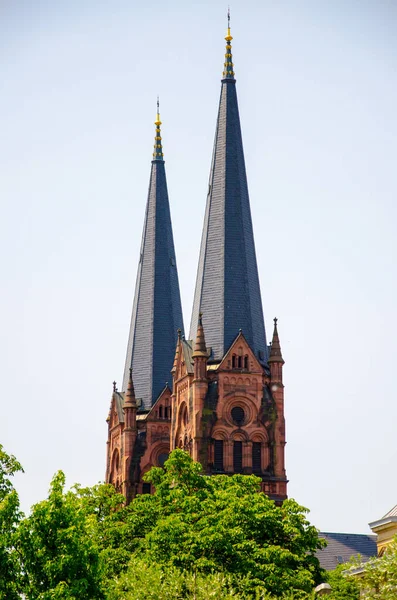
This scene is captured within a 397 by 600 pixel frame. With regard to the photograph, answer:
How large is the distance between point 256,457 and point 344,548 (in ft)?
40.7

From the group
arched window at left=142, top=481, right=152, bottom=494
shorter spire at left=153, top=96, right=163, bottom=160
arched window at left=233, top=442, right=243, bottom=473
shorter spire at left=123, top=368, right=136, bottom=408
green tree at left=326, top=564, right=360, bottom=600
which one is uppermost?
shorter spire at left=153, top=96, right=163, bottom=160

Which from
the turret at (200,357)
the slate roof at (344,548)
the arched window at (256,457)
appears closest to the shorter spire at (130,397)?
the turret at (200,357)

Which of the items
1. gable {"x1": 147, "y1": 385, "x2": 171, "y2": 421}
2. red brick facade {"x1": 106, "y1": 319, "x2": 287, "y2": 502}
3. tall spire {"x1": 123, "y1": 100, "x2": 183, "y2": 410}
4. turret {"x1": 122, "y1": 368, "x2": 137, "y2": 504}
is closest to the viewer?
red brick facade {"x1": 106, "y1": 319, "x2": 287, "y2": 502}

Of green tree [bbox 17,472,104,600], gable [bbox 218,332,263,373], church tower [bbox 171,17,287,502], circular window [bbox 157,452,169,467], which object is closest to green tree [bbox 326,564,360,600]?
green tree [bbox 17,472,104,600]

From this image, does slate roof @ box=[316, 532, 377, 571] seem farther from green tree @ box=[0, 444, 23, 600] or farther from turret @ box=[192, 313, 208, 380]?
green tree @ box=[0, 444, 23, 600]

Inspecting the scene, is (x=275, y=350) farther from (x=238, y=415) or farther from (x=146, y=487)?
(x=146, y=487)

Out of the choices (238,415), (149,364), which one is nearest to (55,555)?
(238,415)

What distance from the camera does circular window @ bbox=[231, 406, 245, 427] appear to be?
106750 mm

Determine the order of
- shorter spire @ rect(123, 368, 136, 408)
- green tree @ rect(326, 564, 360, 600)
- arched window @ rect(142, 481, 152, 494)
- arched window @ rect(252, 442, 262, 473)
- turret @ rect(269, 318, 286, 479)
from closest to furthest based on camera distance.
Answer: green tree @ rect(326, 564, 360, 600) < arched window @ rect(252, 442, 262, 473) < turret @ rect(269, 318, 286, 479) < arched window @ rect(142, 481, 152, 494) < shorter spire @ rect(123, 368, 136, 408)

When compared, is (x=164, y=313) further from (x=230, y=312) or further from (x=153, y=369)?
(x=230, y=312)

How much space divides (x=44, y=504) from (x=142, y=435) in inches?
2344

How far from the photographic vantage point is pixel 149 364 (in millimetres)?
118812

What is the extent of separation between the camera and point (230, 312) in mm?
108562

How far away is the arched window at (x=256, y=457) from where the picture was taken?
10575cm
